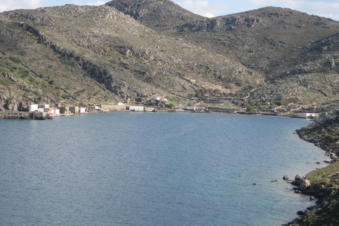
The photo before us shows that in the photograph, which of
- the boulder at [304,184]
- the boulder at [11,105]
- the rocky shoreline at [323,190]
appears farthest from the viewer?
the boulder at [11,105]

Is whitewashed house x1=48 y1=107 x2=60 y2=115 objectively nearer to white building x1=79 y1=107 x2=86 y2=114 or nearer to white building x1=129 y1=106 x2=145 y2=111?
white building x1=79 y1=107 x2=86 y2=114

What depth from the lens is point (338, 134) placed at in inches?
4040

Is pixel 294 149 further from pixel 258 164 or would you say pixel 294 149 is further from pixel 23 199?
pixel 23 199

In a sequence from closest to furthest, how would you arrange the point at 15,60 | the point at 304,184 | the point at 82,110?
the point at 304,184 < the point at 82,110 < the point at 15,60

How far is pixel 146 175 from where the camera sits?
71375mm

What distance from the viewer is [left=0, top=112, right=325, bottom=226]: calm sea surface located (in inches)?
2084

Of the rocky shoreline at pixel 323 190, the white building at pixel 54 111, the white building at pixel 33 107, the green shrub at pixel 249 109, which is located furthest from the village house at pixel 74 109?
the rocky shoreline at pixel 323 190

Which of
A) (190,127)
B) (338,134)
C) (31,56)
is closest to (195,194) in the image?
(338,134)

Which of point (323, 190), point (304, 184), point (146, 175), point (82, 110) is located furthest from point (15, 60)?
point (323, 190)

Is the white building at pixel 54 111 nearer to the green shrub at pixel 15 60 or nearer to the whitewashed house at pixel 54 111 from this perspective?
the whitewashed house at pixel 54 111

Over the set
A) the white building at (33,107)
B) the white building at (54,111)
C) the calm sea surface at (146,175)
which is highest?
the white building at (33,107)

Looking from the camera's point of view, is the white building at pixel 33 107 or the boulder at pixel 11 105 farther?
the white building at pixel 33 107

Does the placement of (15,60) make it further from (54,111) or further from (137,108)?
(137,108)

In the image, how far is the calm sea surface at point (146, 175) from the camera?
174 ft
